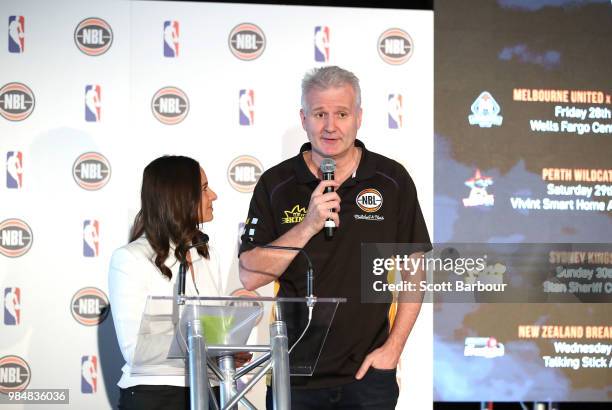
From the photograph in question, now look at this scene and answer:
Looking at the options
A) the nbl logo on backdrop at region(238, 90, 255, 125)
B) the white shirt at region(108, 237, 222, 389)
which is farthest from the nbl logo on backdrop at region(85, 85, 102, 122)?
the white shirt at region(108, 237, 222, 389)

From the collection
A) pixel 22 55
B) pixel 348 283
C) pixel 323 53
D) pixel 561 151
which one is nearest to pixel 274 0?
pixel 323 53

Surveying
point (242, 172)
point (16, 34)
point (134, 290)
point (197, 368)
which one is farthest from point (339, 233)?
point (16, 34)

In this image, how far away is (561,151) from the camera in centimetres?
494

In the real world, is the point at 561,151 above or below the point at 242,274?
above

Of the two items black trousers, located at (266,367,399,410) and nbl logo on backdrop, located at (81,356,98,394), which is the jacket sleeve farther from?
nbl logo on backdrop, located at (81,356,98,394)

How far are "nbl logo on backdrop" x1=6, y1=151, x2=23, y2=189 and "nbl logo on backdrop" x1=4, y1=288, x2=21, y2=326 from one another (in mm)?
580

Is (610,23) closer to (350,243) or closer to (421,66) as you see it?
(421,66)

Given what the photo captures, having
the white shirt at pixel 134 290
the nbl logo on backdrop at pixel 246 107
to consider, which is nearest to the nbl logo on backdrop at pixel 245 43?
the nbl logo on backdrop at pixel 246 107

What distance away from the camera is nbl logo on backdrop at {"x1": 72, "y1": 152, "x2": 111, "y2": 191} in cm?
459

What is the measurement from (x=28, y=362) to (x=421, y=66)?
280 cm

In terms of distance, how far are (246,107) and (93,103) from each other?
86 cm

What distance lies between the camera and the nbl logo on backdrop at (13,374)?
14.8ft

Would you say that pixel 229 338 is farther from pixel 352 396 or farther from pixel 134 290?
pixel 352 396

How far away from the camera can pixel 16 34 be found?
462 cm
